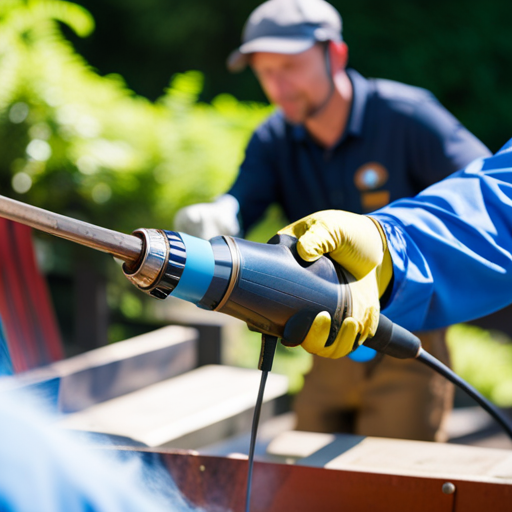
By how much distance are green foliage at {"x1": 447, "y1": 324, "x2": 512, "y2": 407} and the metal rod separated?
11.4 ft

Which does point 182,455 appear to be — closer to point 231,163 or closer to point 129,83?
point 231,163

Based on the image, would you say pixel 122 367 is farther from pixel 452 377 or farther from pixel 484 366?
pixel 484 366

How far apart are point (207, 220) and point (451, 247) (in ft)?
2.68

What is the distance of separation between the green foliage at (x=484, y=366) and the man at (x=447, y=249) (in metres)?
2.95

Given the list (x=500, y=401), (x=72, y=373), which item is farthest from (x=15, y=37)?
(x=500, y=401)

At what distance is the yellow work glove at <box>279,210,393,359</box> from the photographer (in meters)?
1.00

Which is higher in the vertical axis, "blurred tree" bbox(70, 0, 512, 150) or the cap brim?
the cap brim

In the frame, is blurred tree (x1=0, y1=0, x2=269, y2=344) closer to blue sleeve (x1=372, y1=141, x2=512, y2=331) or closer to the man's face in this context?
the man's face

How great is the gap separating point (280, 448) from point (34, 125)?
2432 millimetres

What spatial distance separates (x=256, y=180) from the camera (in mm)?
2189

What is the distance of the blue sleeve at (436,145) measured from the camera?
1903 millimetres

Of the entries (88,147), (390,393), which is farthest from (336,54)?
(88,147)

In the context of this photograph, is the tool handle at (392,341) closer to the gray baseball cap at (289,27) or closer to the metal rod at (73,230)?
the metal rod at (73,230)

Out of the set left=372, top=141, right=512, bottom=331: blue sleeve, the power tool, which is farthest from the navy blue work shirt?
the power tool
